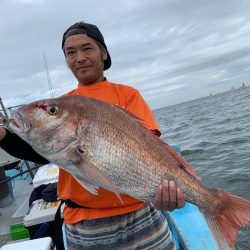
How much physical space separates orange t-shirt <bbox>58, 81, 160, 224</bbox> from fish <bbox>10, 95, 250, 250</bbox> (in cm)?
35

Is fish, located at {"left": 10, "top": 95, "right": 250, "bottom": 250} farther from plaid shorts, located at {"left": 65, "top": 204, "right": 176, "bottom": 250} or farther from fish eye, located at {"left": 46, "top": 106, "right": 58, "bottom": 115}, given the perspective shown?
plaid shorts, located at {"left": 65, "top": 204, "right": 176, "bottom": 250}

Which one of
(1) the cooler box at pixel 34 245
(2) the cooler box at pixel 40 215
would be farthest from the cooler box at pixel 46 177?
(1) the cooler box at pixel 34 245

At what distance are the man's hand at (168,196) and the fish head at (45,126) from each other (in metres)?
0.72

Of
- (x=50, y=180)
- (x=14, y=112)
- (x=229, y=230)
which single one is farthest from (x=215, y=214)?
(x=50, y=180)

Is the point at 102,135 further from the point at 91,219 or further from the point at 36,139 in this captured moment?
the point at 91,219

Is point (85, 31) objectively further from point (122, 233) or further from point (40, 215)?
point (40, 215)

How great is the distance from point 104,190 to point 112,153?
55 centimetres

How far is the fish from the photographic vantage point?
2.37 metres

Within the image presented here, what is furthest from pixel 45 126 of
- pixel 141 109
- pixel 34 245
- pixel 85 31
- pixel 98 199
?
pixel 34 245

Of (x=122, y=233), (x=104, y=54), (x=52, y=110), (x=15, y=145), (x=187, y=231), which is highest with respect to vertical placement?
(x=104, y=54)

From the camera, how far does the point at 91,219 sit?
9.55 feet

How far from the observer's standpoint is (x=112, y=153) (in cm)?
240

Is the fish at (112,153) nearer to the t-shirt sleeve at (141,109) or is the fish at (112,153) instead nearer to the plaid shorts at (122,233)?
the t-shirt sleeve at (141,109)

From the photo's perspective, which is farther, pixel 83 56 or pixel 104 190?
pixel 83 56
